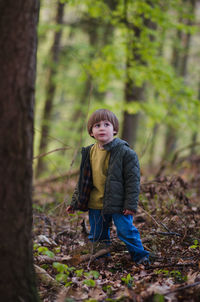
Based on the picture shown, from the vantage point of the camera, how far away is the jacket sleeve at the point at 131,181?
341 centimetres

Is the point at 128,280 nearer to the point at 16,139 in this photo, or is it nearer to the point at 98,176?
Result: the point at 98,176

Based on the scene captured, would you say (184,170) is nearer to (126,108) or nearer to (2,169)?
(126,108)

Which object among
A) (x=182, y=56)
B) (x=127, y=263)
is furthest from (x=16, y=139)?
(x=182, y=56)

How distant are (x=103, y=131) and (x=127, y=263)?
5.40 ft

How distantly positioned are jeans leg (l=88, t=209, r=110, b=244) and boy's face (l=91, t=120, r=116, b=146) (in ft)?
3.03

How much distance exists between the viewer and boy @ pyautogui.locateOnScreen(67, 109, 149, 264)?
11.4ft

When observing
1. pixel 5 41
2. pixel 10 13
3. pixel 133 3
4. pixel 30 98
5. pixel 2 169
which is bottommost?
pixel 2 169

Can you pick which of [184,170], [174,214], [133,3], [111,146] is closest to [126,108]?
[133,3]

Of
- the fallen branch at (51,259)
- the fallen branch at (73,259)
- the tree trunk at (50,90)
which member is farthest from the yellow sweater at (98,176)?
the tree trunk at (50,90)

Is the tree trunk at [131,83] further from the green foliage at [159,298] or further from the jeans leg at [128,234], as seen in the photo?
the green foliage at [159,298]

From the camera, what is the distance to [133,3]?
7887 millimetres

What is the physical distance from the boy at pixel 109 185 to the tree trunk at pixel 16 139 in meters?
1.32

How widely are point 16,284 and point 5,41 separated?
184 cm

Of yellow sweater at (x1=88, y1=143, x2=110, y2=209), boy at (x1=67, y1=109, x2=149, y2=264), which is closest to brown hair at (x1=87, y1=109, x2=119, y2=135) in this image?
boy at (x1=67, y1=109, x2=149, y2=264)
